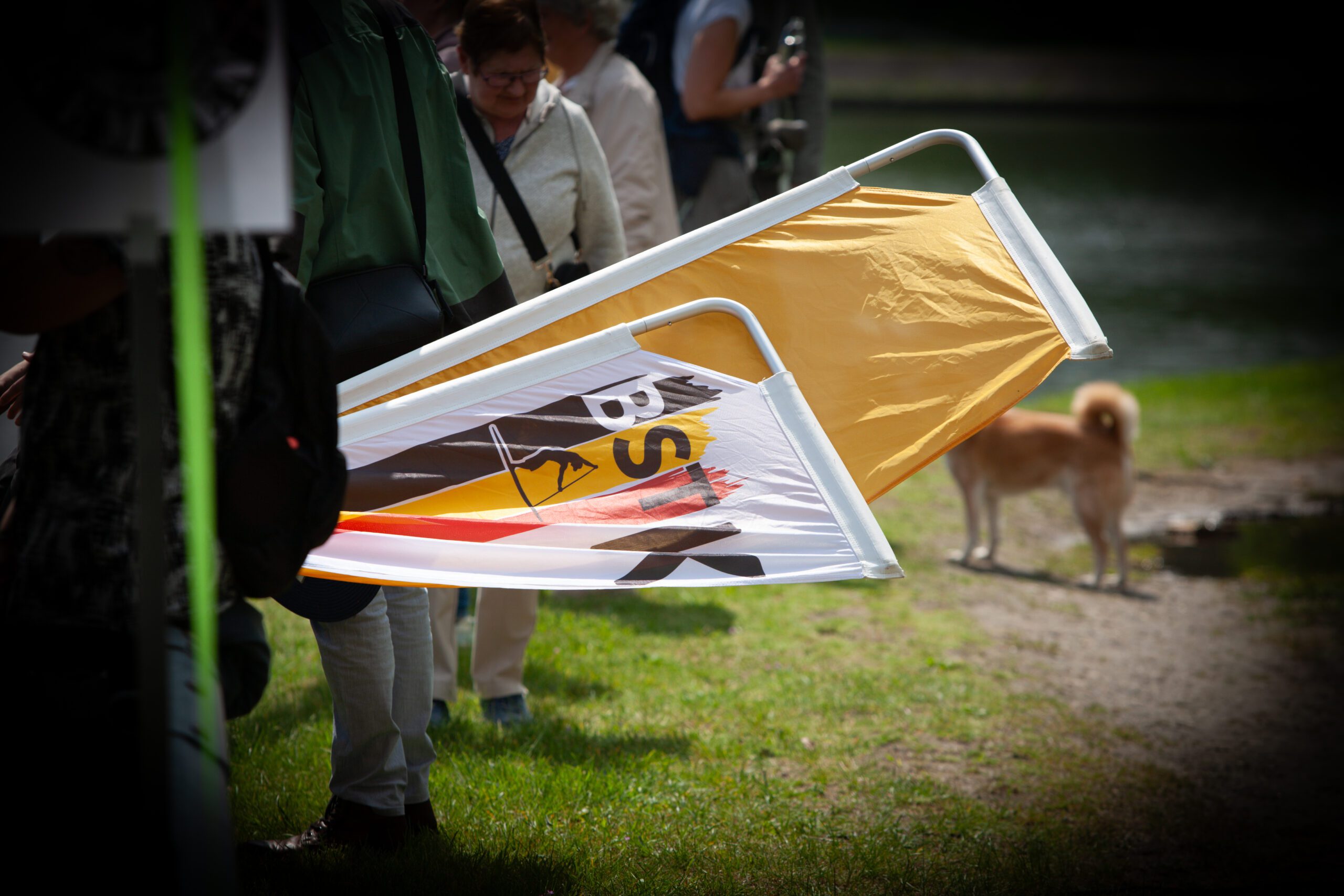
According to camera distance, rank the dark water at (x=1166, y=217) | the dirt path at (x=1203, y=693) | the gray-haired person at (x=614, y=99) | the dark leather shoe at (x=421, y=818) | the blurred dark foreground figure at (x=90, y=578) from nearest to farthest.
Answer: the blurred dark foreground figure at (x=90, y=578), the dark leather shoe at (x=421, y=818), the dirt path at (x=1203, y=693), the gray-haired person at (x=614, y=99), the dark water at (x=1166, y=217)

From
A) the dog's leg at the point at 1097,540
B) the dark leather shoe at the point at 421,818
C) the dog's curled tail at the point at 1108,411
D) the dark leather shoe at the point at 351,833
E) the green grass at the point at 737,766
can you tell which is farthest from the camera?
the dog's curled tail at the point at 1108,411

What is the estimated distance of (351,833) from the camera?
247 cm

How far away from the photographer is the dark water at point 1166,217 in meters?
17.7

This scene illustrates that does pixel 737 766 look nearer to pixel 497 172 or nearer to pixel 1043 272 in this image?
pixel 1043 272

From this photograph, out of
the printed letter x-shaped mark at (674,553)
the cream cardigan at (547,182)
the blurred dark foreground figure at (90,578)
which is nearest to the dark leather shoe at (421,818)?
the printed letter x-shaped mark at (674,553)

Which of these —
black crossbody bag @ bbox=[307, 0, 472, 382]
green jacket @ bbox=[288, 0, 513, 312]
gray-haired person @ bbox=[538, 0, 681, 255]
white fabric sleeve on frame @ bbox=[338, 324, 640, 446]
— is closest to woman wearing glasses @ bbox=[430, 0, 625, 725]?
gray-haired person @ bbox=[538, 0, 681, 255]

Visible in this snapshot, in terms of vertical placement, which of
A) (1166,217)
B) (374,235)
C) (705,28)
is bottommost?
(374,235)

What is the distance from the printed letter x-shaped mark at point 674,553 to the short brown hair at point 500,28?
1706mm

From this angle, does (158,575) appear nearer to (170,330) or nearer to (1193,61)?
(170,330)

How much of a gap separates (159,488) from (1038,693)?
3.85 meters

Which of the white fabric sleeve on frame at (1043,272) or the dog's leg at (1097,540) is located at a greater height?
the white fabric sleeve on frame at (1043,272)

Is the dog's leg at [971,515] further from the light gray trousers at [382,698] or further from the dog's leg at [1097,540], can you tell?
the light gray trousers at [382,698]

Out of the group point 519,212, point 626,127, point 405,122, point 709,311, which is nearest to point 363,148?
point 405,122

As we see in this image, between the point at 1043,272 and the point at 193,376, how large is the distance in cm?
197
